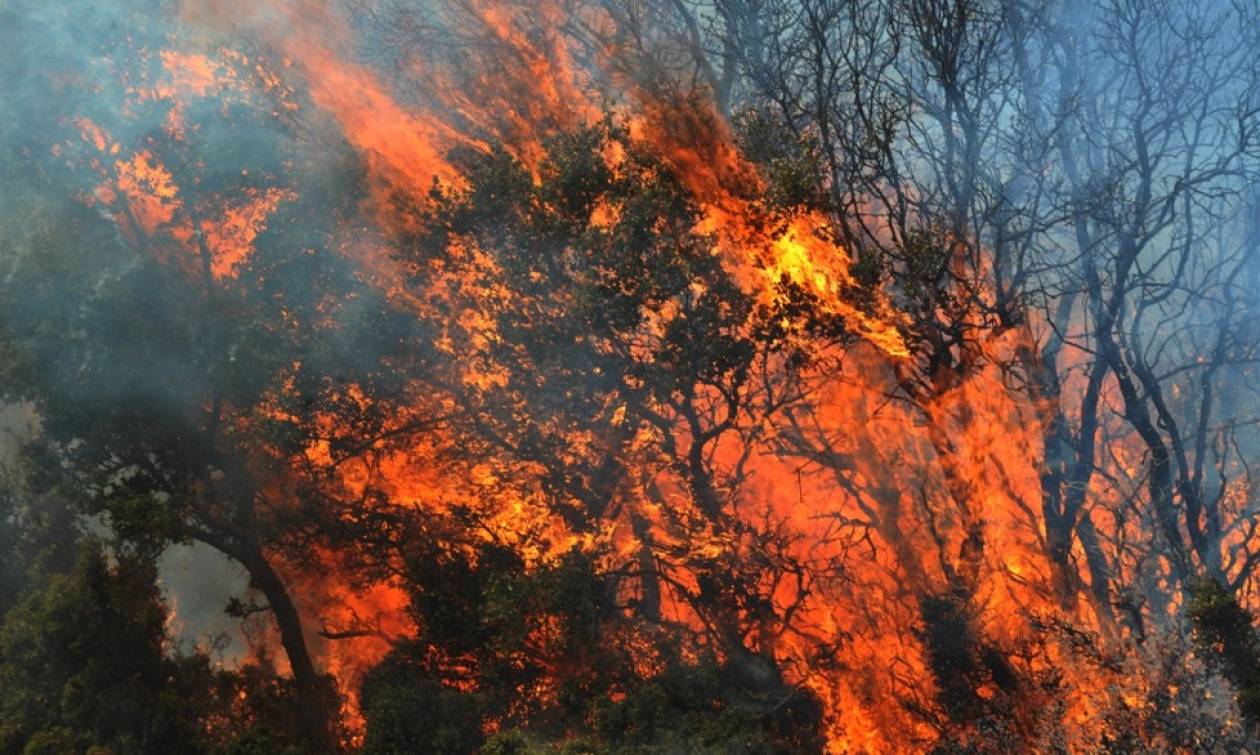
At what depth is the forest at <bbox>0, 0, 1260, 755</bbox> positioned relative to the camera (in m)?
10.8

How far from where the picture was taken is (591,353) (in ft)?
37.8

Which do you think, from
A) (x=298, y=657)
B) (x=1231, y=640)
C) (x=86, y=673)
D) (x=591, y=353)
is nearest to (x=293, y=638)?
(x=298, y=657)

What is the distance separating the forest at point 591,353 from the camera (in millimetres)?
10781

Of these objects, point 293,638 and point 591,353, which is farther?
point 293,638

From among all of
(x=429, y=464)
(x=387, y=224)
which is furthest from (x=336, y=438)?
(x=387, y=224)

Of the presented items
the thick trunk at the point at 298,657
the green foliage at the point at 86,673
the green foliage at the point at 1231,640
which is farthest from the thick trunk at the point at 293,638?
the green foliage at the point at 1231,640

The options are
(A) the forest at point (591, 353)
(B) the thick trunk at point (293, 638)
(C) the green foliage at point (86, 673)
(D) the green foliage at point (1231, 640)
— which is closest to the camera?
(D) the green foliage at point (1231, 640)

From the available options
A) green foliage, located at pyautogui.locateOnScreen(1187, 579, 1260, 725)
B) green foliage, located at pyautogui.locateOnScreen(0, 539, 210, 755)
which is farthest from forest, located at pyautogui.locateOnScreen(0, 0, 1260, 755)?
green foliage, located at pyautogui.locateOnScreen(1187, 579, 1260, 725)

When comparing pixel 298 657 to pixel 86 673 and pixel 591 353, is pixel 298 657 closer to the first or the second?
pixel 86 673

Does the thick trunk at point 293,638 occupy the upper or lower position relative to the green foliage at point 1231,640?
upper

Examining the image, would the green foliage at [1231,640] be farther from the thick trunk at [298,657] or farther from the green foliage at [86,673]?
the thick trunk at [298,657]

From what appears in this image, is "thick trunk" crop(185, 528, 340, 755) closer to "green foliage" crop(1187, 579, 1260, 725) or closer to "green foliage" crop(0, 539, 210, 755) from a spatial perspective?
"green foliage" crop(0, 539, 210, 755)

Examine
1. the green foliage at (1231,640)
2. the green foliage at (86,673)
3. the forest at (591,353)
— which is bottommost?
the green foliage at (1231,640)

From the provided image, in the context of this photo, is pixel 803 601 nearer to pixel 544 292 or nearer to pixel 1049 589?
pixel 1049 589
